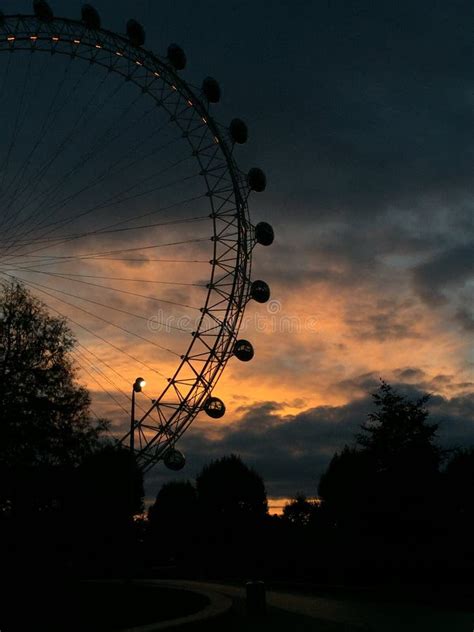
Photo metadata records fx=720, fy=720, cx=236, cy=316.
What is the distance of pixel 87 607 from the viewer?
21.4 m

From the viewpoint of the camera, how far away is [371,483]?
1379 inches

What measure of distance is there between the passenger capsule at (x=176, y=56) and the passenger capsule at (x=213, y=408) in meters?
15.1

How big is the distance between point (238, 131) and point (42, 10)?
9.85 m

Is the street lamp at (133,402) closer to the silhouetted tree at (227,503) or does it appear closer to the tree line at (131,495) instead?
the tree line at (131,495)

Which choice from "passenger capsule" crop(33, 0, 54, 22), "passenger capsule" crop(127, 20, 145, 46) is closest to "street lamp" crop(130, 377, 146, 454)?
"passenger capsule" crop(127, 20, 145, 46)

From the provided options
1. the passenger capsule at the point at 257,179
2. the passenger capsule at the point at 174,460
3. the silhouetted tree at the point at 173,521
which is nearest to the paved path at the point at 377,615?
the passenger capsule at the point at 174,460

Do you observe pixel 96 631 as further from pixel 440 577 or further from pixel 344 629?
pixel 440 577

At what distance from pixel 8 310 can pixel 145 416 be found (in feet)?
25.7

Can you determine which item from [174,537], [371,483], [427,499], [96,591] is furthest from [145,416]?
[174,537]

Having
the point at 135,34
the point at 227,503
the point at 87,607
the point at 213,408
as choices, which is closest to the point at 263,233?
the point at 213,408

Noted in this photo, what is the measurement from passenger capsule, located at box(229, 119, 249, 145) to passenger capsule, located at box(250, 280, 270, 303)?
6.75 meters

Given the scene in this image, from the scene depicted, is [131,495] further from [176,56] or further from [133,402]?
[176,56]

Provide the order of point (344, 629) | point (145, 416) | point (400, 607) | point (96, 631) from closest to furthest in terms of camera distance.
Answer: point (96, 631), point (344, 629), point (400, 607), point (145, 416)

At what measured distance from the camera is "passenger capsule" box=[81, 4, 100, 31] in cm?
3034
